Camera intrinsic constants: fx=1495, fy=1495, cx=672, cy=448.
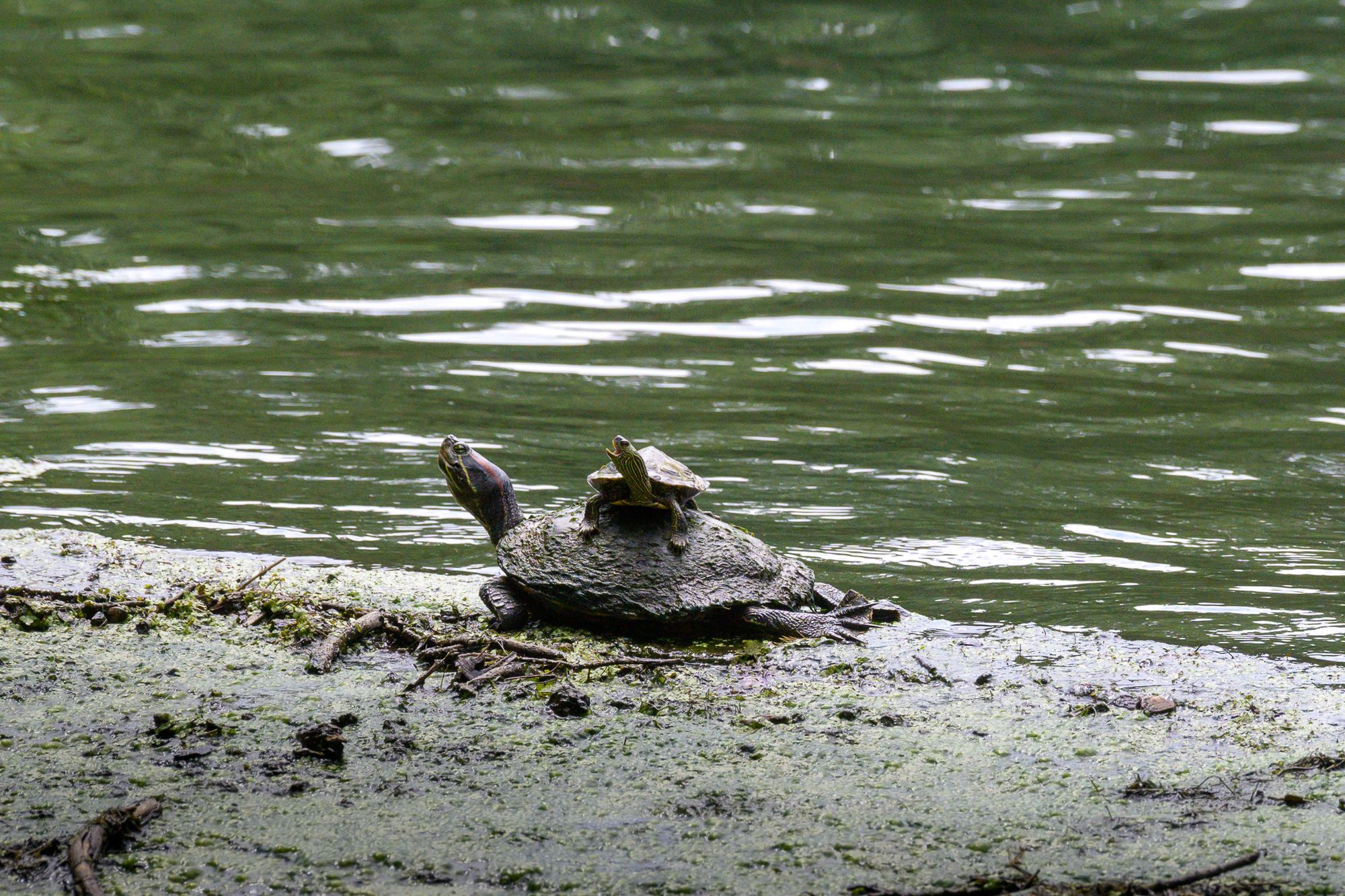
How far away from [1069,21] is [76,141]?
12.4m

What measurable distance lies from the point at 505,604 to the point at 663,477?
73 centimetres

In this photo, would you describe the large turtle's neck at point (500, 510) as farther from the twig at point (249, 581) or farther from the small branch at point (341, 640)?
the twig at point (249, 581)

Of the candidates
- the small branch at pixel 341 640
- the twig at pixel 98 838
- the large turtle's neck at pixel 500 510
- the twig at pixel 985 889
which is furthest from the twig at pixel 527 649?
the twig at pixel 985 889

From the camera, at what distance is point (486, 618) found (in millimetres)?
5320

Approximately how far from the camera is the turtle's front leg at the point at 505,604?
5133mm

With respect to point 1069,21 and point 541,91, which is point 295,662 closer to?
point 541,91

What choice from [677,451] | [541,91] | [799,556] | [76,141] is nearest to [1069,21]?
[541,91]

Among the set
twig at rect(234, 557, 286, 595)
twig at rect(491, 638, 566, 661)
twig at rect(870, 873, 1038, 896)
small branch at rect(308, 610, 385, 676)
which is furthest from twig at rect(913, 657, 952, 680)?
twig at rect(234, 557, 286, 595)

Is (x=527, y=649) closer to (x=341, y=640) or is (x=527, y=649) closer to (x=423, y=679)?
(x=423, y=679)

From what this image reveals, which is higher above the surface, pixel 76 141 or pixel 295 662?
pixel 76 141

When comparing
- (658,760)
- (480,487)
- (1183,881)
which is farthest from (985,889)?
(480,487)

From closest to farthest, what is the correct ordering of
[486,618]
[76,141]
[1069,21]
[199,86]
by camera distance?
[486,618] < [76,141] < [199,86] < [1069,21]

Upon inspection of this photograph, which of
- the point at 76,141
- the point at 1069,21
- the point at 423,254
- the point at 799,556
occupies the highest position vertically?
the point at 1069,21

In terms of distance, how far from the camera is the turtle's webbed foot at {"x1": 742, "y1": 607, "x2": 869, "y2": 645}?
5078mm
